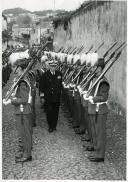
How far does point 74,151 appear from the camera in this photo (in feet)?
23.5

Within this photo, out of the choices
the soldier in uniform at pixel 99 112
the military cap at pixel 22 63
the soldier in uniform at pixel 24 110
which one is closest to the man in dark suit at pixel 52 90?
the military cap at pixel 22 63

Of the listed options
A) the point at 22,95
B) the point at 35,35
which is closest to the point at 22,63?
the point at 22,95

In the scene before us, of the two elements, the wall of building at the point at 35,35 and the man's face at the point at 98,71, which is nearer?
the man's face at the point at 98,71

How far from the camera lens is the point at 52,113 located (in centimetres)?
895

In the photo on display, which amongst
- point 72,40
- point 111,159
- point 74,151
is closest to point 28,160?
point 74,151

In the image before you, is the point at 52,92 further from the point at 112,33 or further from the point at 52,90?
the point at 112,33

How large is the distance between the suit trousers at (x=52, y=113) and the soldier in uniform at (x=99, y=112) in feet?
7.46

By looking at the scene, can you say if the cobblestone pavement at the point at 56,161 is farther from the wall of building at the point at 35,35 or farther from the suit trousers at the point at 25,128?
the wall of building at the point at 35,35

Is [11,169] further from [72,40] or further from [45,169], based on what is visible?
[72,40]

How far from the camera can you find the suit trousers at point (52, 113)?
29.0 feet

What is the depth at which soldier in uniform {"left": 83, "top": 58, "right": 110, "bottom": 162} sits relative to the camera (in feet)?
20.8

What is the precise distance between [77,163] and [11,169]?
1105mm

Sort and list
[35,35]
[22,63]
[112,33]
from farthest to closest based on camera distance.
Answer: [35,35] → [112,33] → [22,63]

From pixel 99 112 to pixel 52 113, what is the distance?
2.66 meters
